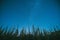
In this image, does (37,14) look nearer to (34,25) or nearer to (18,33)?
(34,25)

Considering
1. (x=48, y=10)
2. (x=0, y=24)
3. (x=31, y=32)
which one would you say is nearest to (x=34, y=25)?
(x=31, y=32)

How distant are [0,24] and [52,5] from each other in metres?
1.13

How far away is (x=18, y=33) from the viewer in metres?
4.34

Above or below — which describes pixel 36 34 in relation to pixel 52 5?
below

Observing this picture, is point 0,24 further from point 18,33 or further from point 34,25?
point 34,25

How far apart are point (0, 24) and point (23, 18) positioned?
1.58 ft

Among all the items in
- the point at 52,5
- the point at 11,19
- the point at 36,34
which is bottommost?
the point at 36,34

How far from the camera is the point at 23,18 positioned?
4410mm

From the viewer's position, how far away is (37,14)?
173 inches

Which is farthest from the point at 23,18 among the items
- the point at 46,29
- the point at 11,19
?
the point at 46,29

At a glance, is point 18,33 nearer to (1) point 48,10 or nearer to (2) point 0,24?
(2) point 0,24

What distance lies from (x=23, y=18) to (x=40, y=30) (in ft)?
1.40

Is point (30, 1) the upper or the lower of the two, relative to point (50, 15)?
upper

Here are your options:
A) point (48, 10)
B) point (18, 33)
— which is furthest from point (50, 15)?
point (18, 33)
